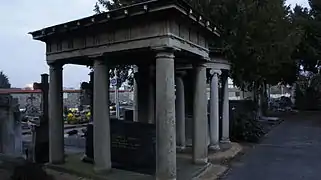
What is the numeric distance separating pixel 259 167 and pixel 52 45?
776 centimetres

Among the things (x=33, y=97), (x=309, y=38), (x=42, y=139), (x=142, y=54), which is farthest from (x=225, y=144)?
(x=33, y=97)

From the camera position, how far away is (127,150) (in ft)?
38.4

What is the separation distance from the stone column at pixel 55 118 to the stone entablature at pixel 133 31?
A: 51cm

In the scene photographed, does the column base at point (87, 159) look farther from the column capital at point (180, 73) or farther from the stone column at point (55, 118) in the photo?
the column capital at point (180, 73)

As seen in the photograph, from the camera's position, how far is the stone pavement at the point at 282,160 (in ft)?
37.5

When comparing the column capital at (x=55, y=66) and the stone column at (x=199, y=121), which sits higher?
the column capital at (x=55, y=66)

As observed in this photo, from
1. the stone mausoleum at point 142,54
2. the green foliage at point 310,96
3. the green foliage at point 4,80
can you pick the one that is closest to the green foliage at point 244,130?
the stone mausoleum at point 142,54

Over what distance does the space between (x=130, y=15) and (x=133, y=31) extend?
0.47m

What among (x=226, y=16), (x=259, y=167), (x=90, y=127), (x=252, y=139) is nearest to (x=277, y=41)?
(x=226, y=16)

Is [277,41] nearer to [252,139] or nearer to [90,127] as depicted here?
[252,139]

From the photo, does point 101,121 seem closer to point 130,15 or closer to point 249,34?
point 130,15

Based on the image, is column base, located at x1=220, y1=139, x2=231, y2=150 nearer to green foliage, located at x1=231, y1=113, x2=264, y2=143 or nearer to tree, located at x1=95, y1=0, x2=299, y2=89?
green foliage, located at x1=231, y1=113, x2=264, y2=143

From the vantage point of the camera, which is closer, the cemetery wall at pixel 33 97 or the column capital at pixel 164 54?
the column capital at pixel 164 54

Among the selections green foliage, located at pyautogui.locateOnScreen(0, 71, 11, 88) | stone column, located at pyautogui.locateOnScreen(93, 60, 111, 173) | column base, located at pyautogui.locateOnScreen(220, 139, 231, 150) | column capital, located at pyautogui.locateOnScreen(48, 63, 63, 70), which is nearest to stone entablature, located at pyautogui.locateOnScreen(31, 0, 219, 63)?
column capital, located at pyautogui.locateOnScreen(48, 63, 63, 70)
